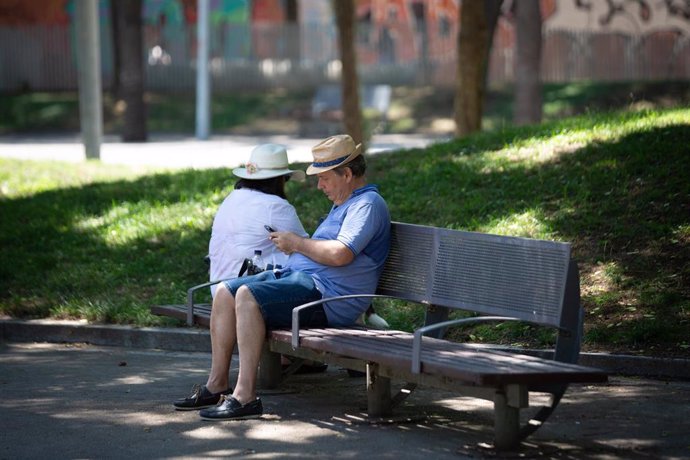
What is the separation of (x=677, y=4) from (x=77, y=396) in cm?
3112

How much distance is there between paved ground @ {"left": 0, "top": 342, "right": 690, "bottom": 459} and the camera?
5.90m

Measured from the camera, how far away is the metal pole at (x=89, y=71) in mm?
16328

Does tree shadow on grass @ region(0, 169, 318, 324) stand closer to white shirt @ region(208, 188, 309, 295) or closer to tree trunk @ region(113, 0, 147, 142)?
white shirt @ region(208, 188, 309, 295)

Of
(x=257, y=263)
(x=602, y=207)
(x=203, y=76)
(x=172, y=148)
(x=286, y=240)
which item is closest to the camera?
(x=286, y=240)

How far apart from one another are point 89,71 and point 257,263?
32.3ft

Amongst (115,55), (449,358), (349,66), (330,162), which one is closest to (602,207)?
(330,162)

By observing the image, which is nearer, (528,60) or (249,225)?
(249,225)

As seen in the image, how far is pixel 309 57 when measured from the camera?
123 feet

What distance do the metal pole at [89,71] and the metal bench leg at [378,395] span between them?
35.2 ft

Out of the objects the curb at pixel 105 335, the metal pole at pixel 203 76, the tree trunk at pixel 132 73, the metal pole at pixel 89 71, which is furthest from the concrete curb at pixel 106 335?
the metal pole at pixel 203 76

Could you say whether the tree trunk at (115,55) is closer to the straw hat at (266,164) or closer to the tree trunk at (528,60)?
the tree trunk at (528,60)

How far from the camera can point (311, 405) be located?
6941 mm

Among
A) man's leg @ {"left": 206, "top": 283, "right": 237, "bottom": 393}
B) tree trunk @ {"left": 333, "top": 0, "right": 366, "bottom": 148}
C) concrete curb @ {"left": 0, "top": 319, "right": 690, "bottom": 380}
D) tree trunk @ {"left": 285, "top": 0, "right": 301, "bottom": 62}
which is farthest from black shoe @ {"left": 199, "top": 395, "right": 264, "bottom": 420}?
tree trunk @ {"left": 285, "top": 0, "right": 301, "bottom": 62}

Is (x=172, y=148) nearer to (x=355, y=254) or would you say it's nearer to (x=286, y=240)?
(x=286, y=240)
